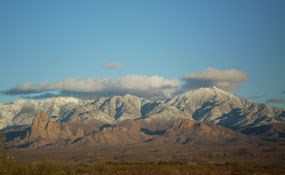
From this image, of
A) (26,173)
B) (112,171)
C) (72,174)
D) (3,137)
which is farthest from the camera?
(112,171)

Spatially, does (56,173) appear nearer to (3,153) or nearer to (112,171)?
(3,153)

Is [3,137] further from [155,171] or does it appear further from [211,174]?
[211,174]

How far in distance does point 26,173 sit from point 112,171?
52.2 m

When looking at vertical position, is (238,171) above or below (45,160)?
below

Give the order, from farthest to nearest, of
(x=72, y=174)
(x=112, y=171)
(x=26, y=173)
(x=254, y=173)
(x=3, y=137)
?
1. (x=254, y=173)
2. (x=112, y=171)
3. (x=72, y=174)
4. (x=26, y=173)
5. (x=3, y=137)

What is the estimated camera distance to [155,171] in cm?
13538

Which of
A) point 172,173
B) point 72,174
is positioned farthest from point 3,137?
point 172,173

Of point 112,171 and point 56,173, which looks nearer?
point 56,173

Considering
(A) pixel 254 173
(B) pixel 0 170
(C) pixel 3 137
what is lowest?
(A) pixel 254 173

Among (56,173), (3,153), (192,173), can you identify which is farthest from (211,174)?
(3,153)

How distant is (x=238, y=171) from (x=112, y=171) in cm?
4554

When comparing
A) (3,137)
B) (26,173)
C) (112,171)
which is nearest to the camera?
(3,137)

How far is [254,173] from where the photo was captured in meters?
157

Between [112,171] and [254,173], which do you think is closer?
[112,171]
